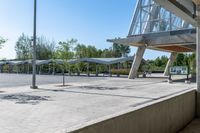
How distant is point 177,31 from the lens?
31.5m

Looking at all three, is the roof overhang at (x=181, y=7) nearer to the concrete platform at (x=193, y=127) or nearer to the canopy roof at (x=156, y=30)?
the concrete platform at (x=193, y=127)

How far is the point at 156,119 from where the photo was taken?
6672 millimetres

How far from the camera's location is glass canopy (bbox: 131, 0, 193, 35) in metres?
34.5

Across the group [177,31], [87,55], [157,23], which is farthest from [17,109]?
[87,55]

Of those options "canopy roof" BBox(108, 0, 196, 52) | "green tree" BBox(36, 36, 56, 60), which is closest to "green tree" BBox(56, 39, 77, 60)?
"canopy roof" BBox(108, 0, 196, 52)

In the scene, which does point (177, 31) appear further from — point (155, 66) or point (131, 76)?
point (155, 66)

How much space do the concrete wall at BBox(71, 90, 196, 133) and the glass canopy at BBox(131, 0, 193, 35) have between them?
24701 mm

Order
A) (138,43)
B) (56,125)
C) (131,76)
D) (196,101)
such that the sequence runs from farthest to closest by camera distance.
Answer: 1. (131,76)
2. (138,43)
3. (196,101)
4. (56,125)

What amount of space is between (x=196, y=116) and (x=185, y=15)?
4.22 metres

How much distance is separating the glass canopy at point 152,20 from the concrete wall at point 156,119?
24.7m

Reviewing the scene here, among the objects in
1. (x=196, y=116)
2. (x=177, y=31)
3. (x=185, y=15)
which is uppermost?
(x=177, y=31)

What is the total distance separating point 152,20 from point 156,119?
29.7 m

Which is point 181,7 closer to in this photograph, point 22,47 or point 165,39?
point 165,39

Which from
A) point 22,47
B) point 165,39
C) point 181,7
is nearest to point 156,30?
point 165,39
